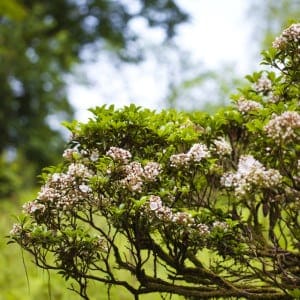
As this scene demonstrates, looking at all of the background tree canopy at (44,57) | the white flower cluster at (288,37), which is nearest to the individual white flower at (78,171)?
the white flower cluster at (288,37)

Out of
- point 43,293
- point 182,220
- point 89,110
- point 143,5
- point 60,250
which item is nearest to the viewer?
point 182,220

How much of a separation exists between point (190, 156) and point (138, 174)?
158mm

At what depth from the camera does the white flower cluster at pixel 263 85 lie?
76.2 inches

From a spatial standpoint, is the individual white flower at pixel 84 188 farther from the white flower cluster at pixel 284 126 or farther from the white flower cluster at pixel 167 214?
the white flower cluster at pixel 284 126

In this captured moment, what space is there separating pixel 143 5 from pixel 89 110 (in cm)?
990

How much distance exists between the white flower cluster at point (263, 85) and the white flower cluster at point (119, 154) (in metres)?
→ 0.57

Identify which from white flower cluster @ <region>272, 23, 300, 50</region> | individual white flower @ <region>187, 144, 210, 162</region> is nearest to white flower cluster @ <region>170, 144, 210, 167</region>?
individual white flower @ <region>187, 144, 210, 162</region>

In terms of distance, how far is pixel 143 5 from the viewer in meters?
11.4

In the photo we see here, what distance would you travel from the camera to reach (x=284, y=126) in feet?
4.73

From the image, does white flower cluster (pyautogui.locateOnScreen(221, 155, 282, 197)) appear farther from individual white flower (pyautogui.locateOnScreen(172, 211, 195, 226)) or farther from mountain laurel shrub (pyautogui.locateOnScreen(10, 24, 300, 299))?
individual white flower (pyautogui.locateOnScreen(172, 211, 195, 226))

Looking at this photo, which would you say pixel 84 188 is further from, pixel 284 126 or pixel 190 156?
pixel 284 126

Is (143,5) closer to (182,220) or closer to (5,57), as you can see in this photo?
(5,57)

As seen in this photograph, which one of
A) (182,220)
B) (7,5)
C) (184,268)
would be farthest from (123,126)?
(7,5)

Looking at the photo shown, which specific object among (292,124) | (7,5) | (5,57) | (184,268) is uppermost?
(5,57)
